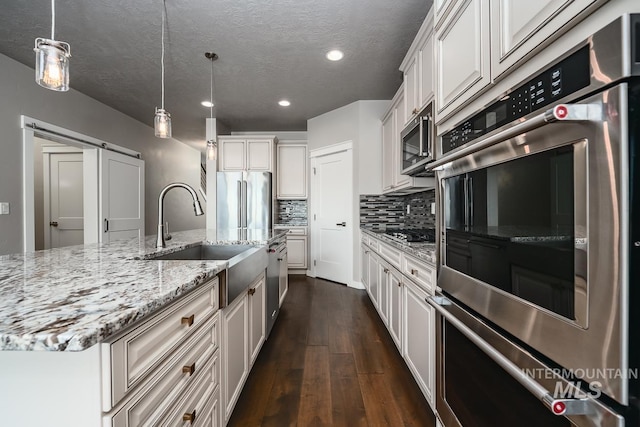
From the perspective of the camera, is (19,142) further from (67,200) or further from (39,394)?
(39,394)

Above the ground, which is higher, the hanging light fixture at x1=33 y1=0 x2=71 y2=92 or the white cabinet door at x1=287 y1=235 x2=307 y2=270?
the hanging light fixture at x1=33 y1=0 x2=71 y2=92

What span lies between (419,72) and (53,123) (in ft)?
13.8

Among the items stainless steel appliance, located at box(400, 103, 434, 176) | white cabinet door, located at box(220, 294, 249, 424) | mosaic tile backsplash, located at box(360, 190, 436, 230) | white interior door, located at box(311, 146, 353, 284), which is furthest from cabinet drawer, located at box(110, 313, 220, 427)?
white interior door, located at box(311, 146, 353, 284)

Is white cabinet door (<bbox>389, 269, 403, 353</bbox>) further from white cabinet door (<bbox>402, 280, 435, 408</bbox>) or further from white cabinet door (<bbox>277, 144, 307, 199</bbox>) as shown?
white cabinet door (<bbox>277, 144, 307, 199</bbox>)

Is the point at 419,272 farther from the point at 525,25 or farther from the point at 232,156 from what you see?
the point at 232,156

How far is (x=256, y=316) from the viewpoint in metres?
1.93

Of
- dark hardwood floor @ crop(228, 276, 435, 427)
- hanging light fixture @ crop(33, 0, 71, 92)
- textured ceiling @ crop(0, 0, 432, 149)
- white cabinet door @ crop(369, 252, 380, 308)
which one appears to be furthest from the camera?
white cabinet door @ crop(369, 252, 380, 308)

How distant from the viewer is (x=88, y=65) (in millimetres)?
3221

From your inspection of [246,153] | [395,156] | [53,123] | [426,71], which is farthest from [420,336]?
[53,123]

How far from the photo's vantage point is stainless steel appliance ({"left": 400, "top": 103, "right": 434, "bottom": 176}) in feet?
6.40

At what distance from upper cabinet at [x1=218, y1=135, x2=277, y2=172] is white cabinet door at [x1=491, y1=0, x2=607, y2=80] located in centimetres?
442

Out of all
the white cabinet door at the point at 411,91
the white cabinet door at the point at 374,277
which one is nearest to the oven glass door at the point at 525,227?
the white cabinet door at the point at 411,91

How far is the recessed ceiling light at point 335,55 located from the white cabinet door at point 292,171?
226 centimetres

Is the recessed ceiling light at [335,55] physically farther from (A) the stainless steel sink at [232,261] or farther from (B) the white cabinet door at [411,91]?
(A) the stainless steel sink at [232,261]
